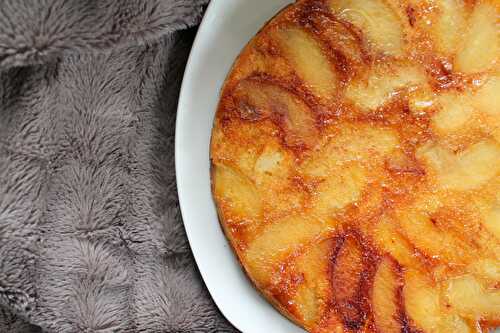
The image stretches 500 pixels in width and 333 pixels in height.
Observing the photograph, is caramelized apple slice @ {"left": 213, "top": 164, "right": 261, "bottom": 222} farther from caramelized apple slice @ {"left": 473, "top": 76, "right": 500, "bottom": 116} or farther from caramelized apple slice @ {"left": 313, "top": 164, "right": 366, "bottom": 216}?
caramelized apple slice @ {"left": 473, "top": 76, "right": 500, "bottom": 116}

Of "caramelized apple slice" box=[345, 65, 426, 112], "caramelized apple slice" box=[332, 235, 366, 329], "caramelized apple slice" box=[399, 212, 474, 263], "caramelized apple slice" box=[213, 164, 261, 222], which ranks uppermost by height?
"caramelized apple slice" box=[345, 65, 426, 112]

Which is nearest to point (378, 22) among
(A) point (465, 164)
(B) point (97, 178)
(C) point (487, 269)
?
(A) point (465, 164)

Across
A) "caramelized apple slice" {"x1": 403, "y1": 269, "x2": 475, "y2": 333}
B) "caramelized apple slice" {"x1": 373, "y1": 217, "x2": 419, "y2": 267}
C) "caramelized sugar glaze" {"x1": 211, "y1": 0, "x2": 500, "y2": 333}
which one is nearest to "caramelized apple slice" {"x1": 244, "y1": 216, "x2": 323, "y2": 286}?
"caramelized sugar glaze" {"x1": 211, "y1": 0, "x2": 500, "y2": 333}

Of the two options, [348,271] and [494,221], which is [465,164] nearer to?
[494,221]

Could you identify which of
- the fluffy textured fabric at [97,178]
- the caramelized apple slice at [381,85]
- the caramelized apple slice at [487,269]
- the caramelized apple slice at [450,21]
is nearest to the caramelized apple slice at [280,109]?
the caramelized apple slice at [381,85]

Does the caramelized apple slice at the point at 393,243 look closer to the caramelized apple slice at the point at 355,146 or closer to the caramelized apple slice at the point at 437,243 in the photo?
the caramelized apple slice at the point at 437,243

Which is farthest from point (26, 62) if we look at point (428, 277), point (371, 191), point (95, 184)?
point (428, 277)

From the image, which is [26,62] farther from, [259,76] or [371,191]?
[371,191]

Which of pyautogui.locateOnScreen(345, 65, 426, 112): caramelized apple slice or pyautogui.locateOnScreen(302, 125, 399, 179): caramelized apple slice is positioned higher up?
pyautogui.locateOnScreen(345, 65, 426, 112): caramelized apple slice
